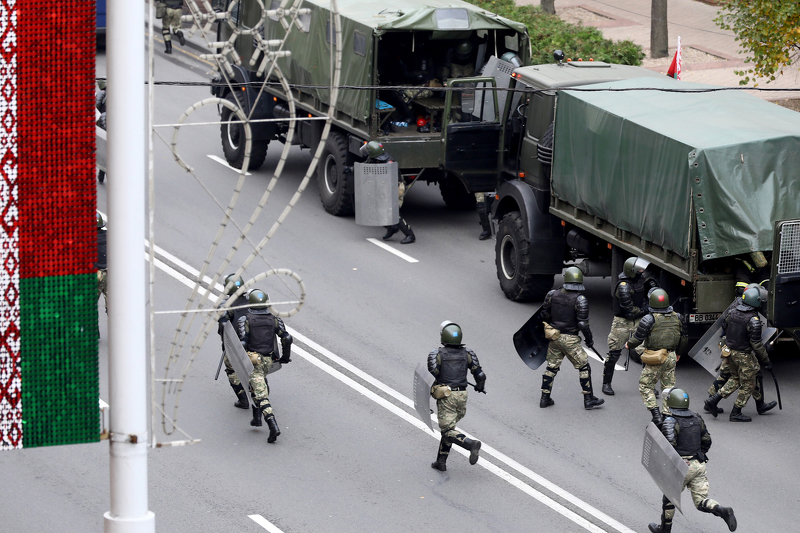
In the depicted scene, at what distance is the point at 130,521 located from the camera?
17.0 feet

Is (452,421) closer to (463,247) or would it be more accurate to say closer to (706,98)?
(706,98)

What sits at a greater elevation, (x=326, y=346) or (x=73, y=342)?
(x=73, y=342)

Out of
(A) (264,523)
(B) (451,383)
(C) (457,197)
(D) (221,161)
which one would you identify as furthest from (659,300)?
(D) (221,161)

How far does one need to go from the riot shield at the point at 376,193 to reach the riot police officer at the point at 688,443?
7929 mm

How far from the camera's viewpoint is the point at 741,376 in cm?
1222

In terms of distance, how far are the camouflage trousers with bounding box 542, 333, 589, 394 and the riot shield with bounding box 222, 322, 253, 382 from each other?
3301mm

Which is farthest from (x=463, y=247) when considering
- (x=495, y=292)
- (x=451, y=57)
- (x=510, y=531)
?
(x=510, y=531)

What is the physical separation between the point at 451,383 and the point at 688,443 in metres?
2.35

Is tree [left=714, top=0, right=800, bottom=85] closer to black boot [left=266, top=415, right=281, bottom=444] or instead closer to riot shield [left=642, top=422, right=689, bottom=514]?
riot shield [left=642, top=422, right=689, bottom=514]

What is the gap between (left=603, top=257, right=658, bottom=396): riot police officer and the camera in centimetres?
1309

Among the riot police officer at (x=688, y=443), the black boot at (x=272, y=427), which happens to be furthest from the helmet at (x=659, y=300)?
the black boot at (x=272, y=427)

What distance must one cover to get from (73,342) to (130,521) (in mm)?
923

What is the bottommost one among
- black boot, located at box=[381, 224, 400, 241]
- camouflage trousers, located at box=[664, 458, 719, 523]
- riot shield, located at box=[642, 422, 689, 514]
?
camouflage trousers, located at box=[664, 458, 719, 523]

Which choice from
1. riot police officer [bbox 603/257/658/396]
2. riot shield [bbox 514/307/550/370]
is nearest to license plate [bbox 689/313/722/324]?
riot police officer [bbox 603/257/658/396]
